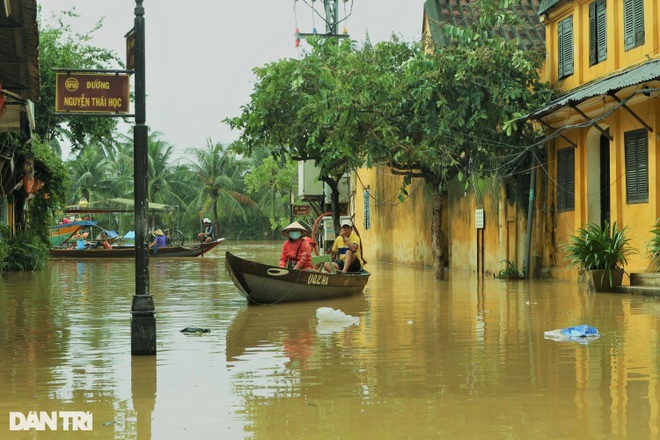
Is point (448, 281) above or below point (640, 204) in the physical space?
below

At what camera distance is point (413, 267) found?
115ft

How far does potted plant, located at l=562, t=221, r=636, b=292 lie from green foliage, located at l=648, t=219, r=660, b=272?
0.57 meters

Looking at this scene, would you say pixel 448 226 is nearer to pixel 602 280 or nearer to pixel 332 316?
pixel 602 280

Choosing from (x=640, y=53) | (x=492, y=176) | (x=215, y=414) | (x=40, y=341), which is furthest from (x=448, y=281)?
(x=215, y=414)

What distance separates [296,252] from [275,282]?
147 centimetres

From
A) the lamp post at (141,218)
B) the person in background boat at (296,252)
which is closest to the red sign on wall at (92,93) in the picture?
the lamp post at (141,218)

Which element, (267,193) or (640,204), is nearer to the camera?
(640,204)

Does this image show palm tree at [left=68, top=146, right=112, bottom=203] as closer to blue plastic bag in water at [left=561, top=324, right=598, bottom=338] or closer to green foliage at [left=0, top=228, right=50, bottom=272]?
green foliage at [left=0, top=228, right=50, bottom=272]

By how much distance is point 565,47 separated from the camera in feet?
78.4

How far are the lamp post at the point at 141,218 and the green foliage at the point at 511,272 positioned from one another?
15.8 m

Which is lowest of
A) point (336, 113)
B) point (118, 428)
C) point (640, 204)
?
point (118, 428)

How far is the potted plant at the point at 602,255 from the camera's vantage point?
1988 centimetres

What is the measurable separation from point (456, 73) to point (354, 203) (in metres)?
26.0

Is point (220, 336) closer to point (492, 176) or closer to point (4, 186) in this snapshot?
point (492, 176)
